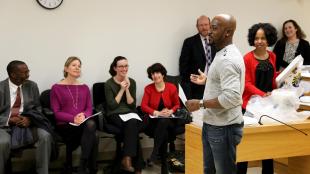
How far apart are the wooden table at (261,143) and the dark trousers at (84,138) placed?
1201 millimetres

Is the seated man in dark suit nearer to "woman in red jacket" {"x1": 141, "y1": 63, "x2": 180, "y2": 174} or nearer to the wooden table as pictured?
"woman in red jacket" {"x1": 141, "y1": 63, "x2": 180, "y2": 174}

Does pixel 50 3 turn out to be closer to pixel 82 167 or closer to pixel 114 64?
pixel 114 64

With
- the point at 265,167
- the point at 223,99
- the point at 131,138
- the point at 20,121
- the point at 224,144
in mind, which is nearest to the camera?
the point at 223,99

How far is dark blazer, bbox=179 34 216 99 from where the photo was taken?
5.11 metres

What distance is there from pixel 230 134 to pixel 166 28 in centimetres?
309

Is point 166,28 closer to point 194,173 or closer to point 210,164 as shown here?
point 194,173

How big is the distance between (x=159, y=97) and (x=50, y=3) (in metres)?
1.65

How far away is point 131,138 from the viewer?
409 cm

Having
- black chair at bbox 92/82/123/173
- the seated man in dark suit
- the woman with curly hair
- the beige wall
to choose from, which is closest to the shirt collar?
the seated man in dark suit

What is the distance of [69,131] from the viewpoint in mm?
4023

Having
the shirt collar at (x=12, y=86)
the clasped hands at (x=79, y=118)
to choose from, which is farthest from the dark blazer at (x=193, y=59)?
the shirt collar at (x=12, y=86)

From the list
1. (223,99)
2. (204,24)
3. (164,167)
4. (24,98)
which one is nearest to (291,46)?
(204,24)

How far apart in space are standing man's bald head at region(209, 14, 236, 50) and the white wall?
278 cm

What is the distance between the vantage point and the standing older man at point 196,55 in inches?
201
